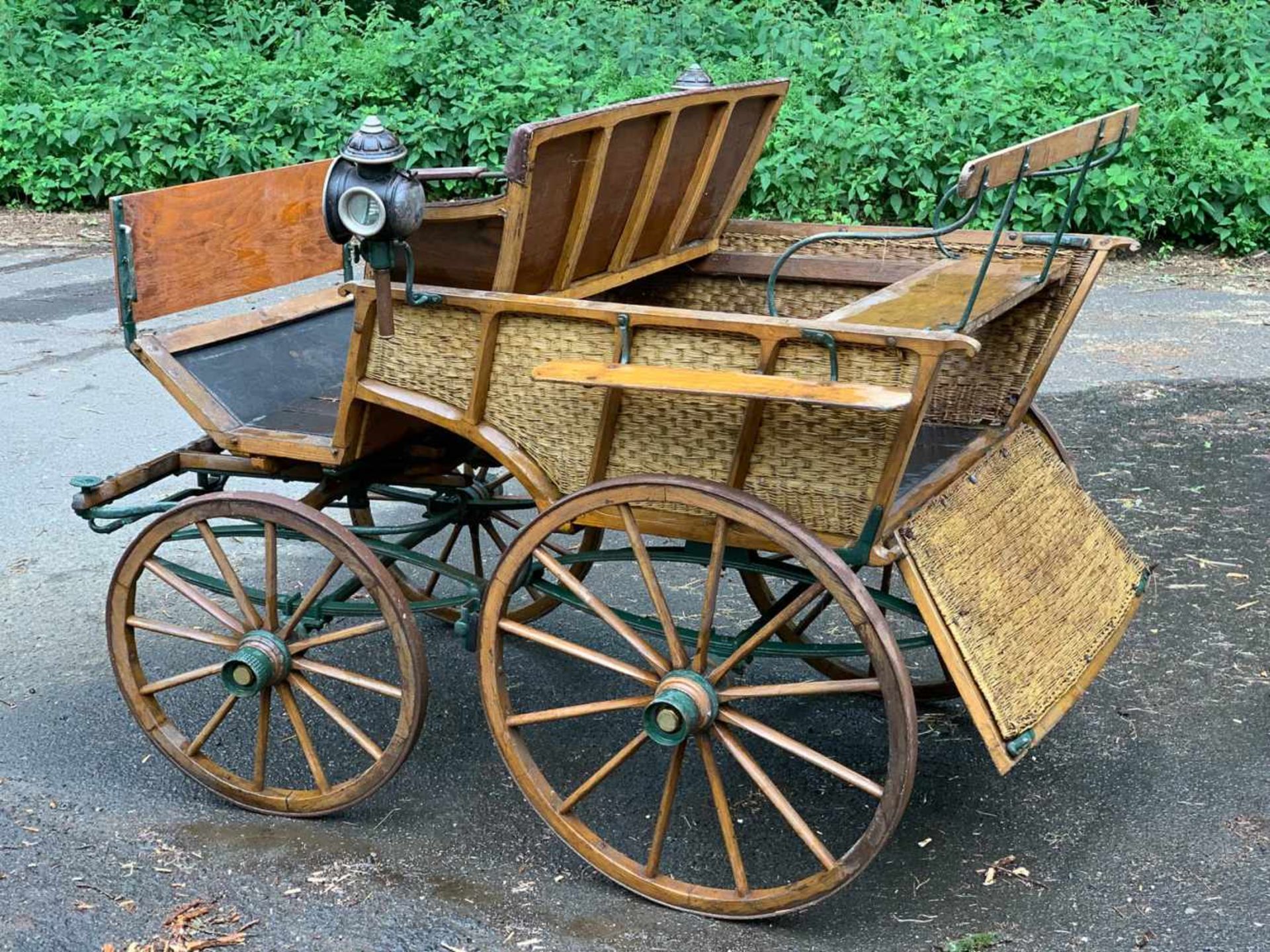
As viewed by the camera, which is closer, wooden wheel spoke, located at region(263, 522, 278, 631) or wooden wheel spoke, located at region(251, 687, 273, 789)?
wooden wheel spoke, located at region(263, 522, 278, 631)

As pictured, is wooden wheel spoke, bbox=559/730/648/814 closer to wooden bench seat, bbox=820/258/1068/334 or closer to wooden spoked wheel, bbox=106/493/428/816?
wooden spoked wheel, bbox=106/493/428/816

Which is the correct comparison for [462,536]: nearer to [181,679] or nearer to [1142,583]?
[181,679]

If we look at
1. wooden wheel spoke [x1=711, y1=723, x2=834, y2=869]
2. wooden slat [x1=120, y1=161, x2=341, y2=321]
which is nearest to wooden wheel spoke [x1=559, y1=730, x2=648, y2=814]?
wooden wheel spoke [x1=711, y1=723, x2=834, y2=869]

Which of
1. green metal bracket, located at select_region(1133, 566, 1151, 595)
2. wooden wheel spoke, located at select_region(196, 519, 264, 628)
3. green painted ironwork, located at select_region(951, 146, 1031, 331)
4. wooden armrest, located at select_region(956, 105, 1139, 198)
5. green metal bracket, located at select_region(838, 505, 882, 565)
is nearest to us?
wooden armrest, located at select_region(956, 105, 1139, 198)

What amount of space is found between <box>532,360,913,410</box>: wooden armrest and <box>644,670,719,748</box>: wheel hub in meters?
0.57

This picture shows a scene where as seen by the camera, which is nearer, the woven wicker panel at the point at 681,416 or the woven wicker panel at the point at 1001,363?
the woven wicker panel at the point at 681,416

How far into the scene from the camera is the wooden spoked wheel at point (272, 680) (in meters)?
3.04

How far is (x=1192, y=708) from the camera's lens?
371 cm

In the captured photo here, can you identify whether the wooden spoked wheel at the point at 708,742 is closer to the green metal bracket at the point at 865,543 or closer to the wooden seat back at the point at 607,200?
the green metal bracket at the point at 865,543

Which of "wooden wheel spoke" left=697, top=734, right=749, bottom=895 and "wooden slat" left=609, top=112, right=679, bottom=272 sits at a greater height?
"wooden slat" left=609, top=112, right=679, bottom=272

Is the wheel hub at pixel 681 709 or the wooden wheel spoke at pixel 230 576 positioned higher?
the wheel hub at pixel 681 709

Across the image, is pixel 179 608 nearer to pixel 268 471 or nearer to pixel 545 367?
pixel 268 471

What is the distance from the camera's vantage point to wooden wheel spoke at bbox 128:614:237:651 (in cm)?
321

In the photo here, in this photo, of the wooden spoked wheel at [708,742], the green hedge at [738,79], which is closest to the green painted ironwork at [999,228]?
the wooden spoked wheel at [708,742]
